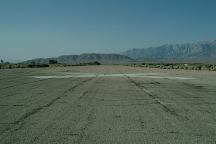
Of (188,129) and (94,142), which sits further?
(188,129)

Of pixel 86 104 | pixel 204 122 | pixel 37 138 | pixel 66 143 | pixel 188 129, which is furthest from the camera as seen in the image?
pixel 86 104

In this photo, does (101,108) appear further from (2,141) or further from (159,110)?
(2,141)

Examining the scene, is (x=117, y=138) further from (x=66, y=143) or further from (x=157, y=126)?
(x=157, y=126)

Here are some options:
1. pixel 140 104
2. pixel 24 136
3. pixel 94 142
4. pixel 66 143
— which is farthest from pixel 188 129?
pixel 140 104

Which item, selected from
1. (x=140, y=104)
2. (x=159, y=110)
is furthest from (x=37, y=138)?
(x=140, y=104)

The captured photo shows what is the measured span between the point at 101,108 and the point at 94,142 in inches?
188

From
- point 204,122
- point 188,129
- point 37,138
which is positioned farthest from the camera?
point 204,122

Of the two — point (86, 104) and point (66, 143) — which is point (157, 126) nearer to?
point (66, 143)

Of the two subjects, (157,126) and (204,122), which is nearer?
(157,126)

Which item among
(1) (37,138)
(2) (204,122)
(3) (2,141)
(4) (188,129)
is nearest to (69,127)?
(1) (37,138)

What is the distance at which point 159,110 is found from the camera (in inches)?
439

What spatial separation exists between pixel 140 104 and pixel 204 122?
3885mm

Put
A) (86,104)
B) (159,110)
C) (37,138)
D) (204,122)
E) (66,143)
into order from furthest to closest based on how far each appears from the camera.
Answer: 1. (86,104)
2. (159,110)
3. (204,122)
4. (37,138)
5. (66,143)

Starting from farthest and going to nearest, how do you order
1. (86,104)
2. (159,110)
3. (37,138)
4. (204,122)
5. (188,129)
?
(86,104), (159,110), (204,122), (188,129), (37,138)
